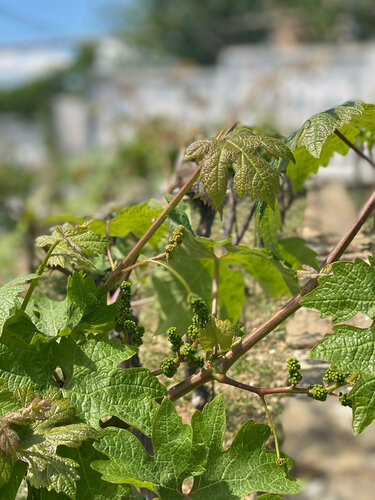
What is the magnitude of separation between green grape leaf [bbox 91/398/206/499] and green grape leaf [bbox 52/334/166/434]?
0.02 metres

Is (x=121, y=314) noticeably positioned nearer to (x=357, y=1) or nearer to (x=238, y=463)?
(x=238, y=463)

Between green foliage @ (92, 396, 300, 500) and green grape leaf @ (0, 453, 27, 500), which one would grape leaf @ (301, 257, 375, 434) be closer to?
green foliage @ (92, 396, 300, 500)

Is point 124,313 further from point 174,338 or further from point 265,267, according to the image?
point 265,267

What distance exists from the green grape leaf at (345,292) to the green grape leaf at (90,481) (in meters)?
0.27

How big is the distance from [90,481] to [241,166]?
0.39 meters

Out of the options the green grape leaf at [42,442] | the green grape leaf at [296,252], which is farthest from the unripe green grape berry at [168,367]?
the green grape leaf at [296,252]

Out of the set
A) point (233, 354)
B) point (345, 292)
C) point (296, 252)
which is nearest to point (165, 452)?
point (233, 354)

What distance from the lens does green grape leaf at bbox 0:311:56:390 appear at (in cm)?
71

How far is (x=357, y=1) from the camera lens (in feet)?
61.3

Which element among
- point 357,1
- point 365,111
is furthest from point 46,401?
point 357,1

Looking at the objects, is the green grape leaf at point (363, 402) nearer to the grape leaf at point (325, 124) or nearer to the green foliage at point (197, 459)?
the green foliage at point (197, 459)

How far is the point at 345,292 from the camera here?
2.29ft

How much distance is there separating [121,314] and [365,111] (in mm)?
419

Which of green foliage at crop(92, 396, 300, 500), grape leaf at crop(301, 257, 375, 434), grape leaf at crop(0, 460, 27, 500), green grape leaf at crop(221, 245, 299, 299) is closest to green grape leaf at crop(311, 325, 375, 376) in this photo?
grape leaf at crop(301, 257, 375, 434)
